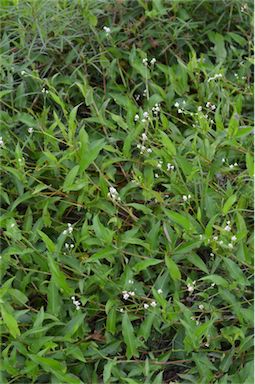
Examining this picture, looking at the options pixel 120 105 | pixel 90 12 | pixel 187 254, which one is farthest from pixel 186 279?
pixel 90 12

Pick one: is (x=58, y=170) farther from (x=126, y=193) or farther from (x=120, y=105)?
(x=120, y=105)

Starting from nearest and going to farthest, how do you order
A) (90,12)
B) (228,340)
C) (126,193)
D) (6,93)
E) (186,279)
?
(228,340) < (186,279) < (126,193) < (6,93) < (90,12)

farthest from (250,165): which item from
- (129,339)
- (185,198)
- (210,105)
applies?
(129,339)

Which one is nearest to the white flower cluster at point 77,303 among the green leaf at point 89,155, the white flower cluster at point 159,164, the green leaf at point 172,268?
the green leaf at point 172,268

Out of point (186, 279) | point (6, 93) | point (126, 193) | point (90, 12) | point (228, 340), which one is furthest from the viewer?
point (90, 12)

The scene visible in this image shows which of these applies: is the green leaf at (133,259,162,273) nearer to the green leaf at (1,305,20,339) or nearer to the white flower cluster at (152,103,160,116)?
the green leaf at (1,305,20,339)

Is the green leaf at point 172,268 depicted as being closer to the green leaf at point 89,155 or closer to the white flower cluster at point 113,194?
the white flower cluster at point 113,194

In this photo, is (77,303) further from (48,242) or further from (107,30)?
(107,30)

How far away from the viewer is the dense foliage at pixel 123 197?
2064 mm

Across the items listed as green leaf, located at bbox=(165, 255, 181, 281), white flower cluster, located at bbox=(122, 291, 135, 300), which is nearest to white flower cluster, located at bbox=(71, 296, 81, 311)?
white flower cluster, located at bbox=(122, 291, 135, 300)

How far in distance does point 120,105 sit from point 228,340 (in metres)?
1.05

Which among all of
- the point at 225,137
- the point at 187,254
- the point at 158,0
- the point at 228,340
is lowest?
the point at 228,340

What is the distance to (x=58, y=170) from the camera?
2.38 metres

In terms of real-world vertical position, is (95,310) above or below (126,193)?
below
